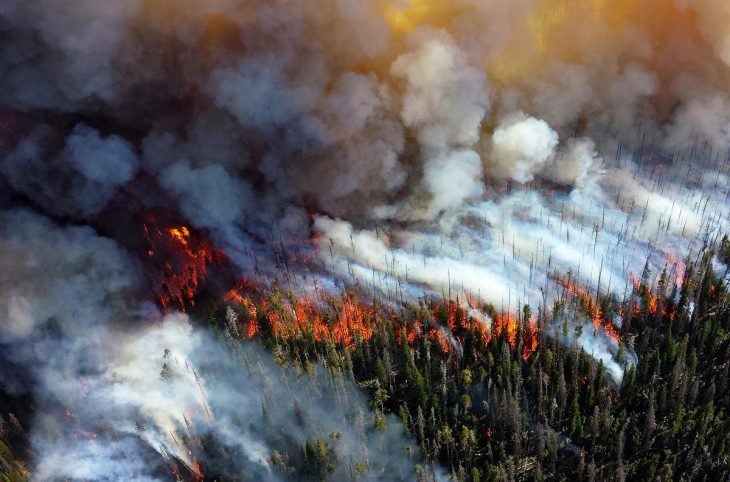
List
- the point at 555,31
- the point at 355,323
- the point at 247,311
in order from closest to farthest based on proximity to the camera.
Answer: the point at 355,323, the point at 247,311, the point at 555,31

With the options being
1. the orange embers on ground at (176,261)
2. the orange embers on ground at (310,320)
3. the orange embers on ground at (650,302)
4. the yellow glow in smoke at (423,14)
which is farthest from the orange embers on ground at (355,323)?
the yellow glow in smoke at (423,14)

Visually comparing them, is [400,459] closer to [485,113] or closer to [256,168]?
[256,168]

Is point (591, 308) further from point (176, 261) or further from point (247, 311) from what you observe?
point (176, 261)

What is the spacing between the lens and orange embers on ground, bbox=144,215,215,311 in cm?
8269

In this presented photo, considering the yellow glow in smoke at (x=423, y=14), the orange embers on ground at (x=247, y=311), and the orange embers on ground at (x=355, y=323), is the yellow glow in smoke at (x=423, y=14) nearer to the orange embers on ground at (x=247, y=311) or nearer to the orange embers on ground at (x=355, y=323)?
the orange embers on ground at (x=355, y=323)

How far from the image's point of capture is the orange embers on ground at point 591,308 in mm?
80438

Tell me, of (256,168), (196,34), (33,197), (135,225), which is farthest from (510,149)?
(33,197)

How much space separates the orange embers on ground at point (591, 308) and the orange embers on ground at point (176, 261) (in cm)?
5046

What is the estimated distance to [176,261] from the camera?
8662cm

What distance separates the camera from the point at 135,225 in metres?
87.1

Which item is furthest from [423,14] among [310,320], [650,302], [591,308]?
[650,302]

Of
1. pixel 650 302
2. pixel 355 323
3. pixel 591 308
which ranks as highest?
pixel 650 302

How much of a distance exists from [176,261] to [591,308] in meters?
58.3

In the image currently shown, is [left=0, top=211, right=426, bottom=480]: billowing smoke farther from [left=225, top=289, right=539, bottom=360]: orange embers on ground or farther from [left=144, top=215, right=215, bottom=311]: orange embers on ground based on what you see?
[left=225, top=289, right=539, bottom=360]: orange embers on ground
